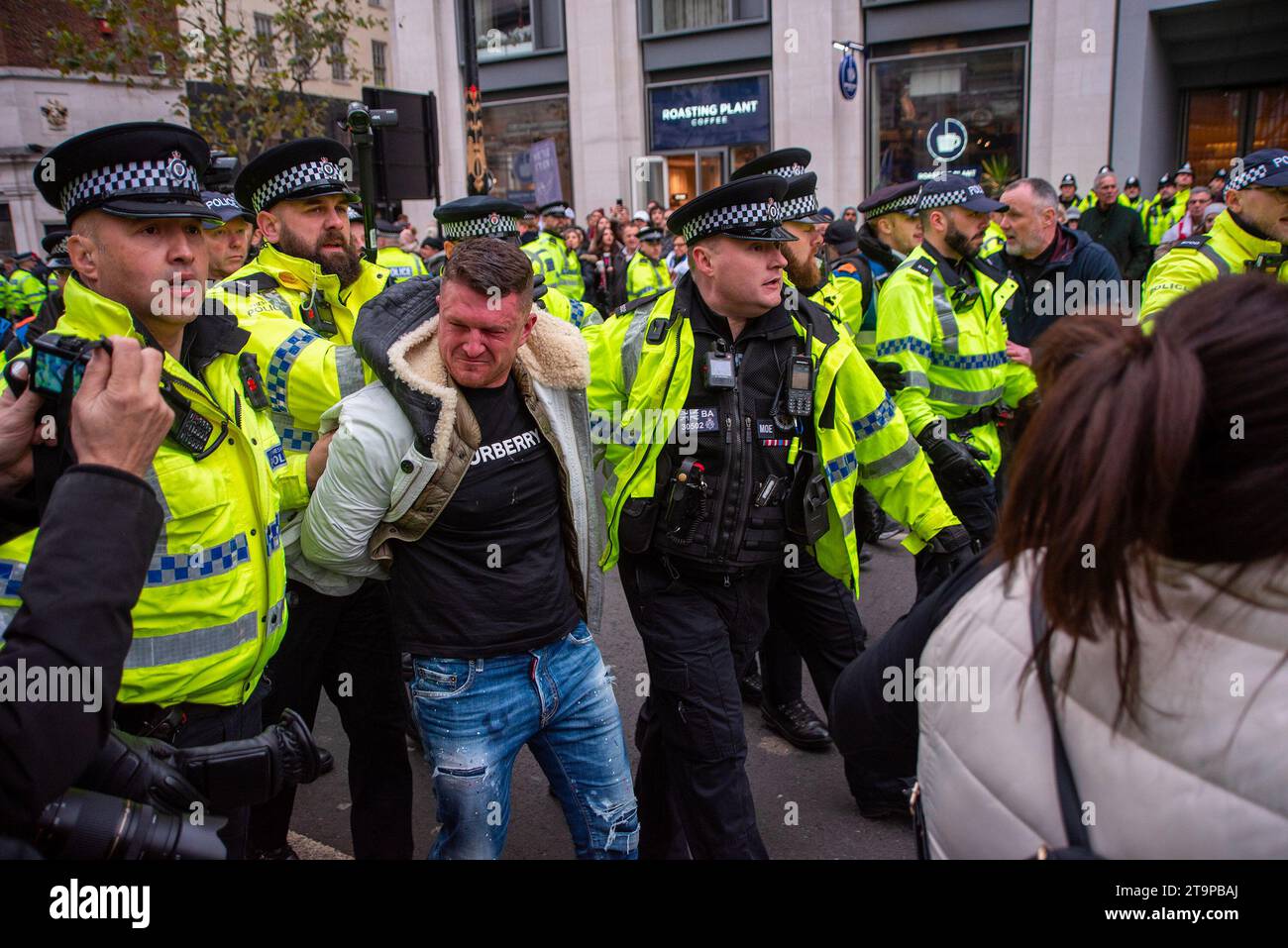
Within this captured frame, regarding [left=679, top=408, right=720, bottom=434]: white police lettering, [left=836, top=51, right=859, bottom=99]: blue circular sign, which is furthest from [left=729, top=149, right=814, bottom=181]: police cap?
[left=836, top=51, right=859, bottom=99]: blue circular sign

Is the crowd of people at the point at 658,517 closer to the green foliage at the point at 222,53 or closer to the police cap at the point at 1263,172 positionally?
the police cap at the point at 1263,172

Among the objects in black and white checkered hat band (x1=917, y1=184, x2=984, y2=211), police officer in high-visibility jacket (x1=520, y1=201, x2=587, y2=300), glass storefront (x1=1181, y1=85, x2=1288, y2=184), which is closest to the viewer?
black and white checkered hat band (x1=917, y1=184, x2=984, y2=211)

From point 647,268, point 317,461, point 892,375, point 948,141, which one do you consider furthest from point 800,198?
point 948,141

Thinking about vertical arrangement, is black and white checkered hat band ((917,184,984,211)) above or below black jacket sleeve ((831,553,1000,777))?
above

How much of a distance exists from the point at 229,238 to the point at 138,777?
3.52m

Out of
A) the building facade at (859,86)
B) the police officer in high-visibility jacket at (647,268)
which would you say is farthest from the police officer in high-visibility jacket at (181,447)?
the building facade at (859,86)

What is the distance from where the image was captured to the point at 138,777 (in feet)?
5.25

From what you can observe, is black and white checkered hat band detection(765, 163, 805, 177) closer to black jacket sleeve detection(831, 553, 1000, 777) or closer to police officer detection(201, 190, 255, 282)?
police officer detection(201, 190, 255, 282)

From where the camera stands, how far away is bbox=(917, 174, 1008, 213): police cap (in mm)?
4715

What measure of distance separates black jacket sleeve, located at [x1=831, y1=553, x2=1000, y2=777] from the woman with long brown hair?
26 cm

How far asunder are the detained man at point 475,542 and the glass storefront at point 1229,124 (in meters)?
19.7

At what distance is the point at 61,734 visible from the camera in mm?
1284

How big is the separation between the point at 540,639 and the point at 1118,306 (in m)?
3.90
